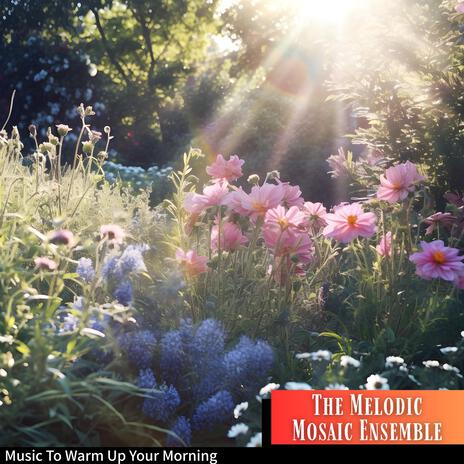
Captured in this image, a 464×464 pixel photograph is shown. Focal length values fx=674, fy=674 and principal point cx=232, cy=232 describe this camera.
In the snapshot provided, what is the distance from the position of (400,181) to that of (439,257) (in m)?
0.45

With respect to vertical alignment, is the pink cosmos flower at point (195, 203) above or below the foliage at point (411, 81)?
below

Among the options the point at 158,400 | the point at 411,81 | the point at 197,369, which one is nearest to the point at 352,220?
the point at 197,369

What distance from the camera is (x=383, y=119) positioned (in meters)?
4.70

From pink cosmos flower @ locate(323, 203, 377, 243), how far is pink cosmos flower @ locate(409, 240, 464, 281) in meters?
0.24

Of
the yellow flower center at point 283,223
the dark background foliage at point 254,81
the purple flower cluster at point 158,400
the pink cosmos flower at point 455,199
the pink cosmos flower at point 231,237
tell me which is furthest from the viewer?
the dark background foliage at point 254,81

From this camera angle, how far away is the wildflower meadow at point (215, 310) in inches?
87.8

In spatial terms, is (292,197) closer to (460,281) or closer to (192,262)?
(192,262)

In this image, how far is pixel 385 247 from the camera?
3.24 m

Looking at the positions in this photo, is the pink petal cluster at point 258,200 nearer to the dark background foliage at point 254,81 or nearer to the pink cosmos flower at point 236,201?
the pink cosmos flower at point 236,201

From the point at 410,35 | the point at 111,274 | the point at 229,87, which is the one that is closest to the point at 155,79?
the point at 229,87

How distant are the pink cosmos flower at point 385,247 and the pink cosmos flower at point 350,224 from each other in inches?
8.2

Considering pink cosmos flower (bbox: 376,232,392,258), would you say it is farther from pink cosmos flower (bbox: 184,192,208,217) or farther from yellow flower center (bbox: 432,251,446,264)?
pink cosmos flower (bbox: 184,192,208,217)

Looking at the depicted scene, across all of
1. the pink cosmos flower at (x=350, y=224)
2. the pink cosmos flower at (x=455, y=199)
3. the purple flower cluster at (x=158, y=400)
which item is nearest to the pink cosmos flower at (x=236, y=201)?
the pink cosmos flower at (x=350, y=224)
